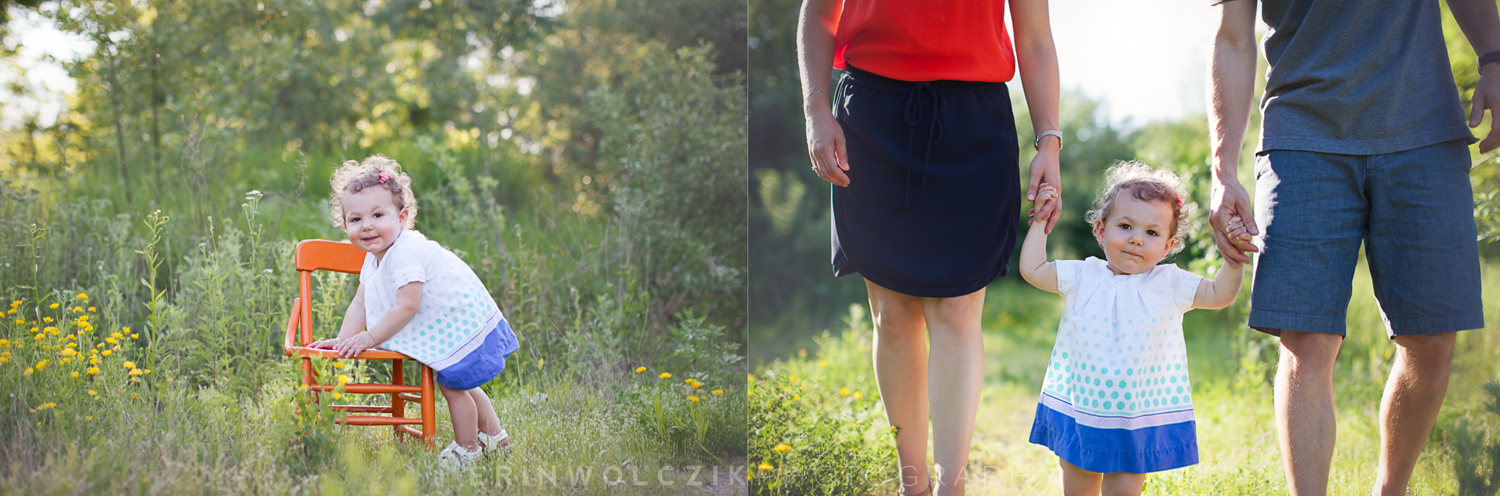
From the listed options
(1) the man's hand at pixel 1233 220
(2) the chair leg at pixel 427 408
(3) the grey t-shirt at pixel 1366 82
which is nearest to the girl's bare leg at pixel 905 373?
(1) the man's hand at pixel 1233 220

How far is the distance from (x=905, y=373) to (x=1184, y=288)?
697 millimetres

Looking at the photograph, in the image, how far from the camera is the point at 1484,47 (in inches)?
80.9

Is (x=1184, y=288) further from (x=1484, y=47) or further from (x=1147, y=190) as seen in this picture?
(x=1484, y=47)

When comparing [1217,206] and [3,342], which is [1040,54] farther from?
[3,342]

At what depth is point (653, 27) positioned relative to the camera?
4812 millimetres

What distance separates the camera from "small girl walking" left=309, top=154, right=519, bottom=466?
2309 mm

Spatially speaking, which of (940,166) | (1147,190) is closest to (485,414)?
(940,166)

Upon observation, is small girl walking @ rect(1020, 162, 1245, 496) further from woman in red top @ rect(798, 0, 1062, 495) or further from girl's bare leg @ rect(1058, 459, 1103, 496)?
woman in red top @ rect(798, 0, 1062, 495)

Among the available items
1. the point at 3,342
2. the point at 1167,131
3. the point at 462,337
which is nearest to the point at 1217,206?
the point at 462,337

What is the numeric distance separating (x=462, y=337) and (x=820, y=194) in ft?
15.7

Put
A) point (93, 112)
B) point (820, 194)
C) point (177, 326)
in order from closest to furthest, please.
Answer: point (177, 326) → point (93, 112) → point (820, 194)

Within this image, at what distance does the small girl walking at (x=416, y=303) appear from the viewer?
2.31 metres

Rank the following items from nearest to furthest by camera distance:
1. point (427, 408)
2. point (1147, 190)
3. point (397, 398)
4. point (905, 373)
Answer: point (1147, 190) → point (905, 373) → point (427, 408) → point (397, 398)

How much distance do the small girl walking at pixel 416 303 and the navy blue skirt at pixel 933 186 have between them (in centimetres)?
110
